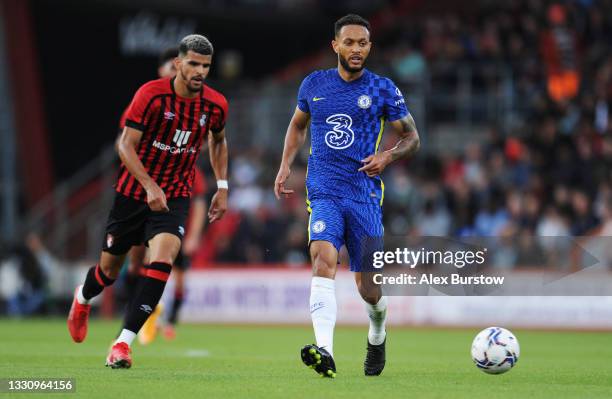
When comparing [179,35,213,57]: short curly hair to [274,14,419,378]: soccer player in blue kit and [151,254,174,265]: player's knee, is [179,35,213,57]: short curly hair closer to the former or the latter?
[274,14,419,378]: soccer player in blue kit

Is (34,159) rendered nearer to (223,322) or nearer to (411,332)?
(223,322)

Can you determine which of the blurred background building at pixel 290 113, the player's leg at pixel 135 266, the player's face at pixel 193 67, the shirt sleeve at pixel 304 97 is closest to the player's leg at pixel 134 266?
the player's leg at pixel 135 266

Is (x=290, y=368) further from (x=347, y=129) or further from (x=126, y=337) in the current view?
(x=347, y=129)

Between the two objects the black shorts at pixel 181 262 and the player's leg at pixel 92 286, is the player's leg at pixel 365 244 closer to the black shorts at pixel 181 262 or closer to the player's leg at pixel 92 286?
the player's leg at pixel 92 286

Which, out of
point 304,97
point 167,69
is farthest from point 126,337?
point 167,69

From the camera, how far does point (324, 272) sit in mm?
8297

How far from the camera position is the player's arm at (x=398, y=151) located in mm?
8375

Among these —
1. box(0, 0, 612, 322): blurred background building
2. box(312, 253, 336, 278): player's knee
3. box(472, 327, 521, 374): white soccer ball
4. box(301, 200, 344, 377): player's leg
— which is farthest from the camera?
box(0, 0, 612, 322): blurred background building

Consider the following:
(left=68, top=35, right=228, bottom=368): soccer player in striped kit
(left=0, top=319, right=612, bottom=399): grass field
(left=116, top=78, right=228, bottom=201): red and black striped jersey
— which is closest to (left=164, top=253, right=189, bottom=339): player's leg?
(left=0, top=319, right=612, bottom=399): grass field

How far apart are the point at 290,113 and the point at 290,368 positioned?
1411 cm

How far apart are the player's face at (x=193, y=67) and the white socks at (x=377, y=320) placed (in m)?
2.08

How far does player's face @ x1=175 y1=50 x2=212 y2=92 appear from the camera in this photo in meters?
8.99

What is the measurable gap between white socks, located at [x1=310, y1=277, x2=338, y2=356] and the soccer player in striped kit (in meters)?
1.35

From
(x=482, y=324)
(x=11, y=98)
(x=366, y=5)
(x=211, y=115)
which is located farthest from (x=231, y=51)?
(x=211, y=115)
